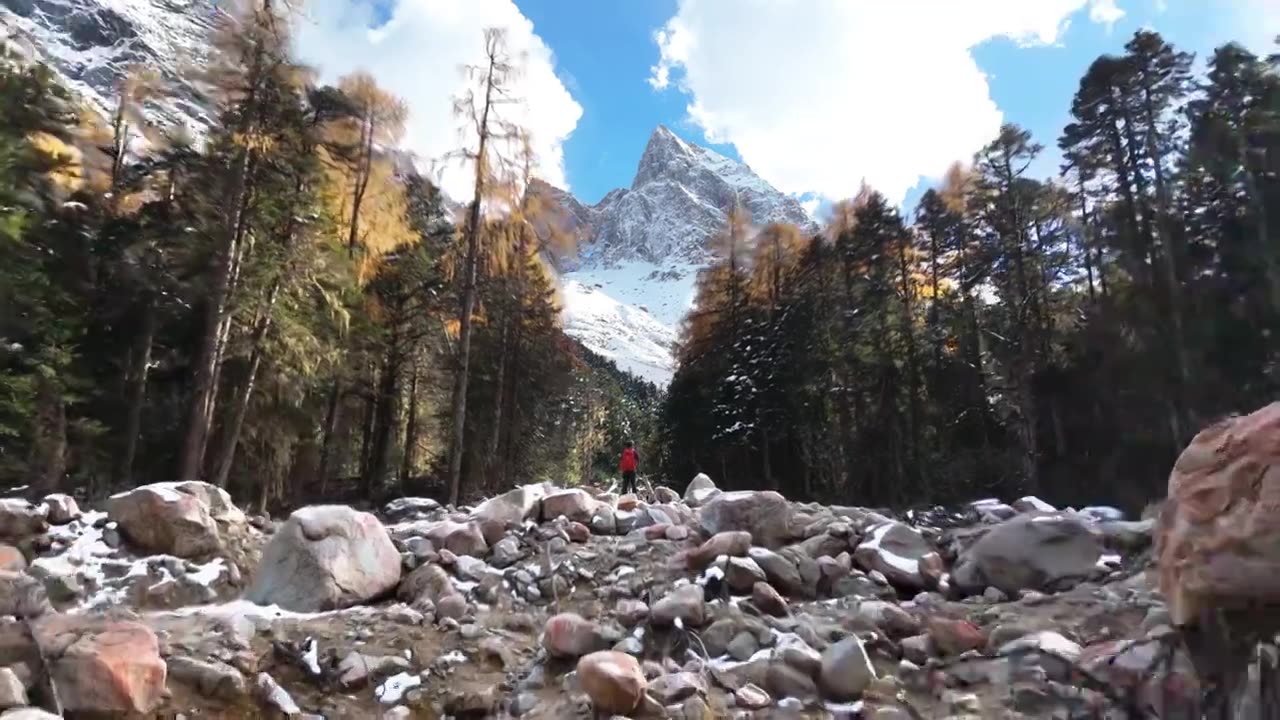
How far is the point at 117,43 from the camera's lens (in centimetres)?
7131

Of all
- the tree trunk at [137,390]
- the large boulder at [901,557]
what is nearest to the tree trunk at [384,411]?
the tree trunk at [137,390]

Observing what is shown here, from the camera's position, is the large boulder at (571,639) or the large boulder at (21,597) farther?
the large boulder at (571,639)

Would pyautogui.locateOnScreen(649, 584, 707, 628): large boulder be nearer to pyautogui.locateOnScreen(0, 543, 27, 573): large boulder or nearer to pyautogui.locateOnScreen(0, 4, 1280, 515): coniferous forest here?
pyautogui.locateOnScreen(0, 543, 27, 573): large boulder

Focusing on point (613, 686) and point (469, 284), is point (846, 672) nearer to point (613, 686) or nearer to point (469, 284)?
point (613, 686)

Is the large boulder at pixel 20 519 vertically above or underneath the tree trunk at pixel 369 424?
underneath

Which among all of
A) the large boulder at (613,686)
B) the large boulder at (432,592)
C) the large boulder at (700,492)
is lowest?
the large boulder at (613,686)

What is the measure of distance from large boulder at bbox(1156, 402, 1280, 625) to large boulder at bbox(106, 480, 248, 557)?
823 centimetres

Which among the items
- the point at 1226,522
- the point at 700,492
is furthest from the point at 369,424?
the point at 1226,522

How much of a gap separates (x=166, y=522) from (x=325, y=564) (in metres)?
2.11

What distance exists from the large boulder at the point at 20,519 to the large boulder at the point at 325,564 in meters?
2.53

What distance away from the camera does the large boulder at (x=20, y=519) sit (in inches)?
279

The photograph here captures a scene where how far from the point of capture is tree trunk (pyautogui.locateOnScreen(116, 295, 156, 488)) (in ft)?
44.8

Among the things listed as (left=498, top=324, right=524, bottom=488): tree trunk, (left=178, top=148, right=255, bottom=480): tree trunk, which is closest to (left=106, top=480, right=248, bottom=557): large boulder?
(left=178, top=148, right=255, bottom=480): tree trunk

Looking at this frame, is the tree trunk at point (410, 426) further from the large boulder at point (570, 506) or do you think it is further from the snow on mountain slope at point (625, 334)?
the snow on mountain slope at point (625, 334)
